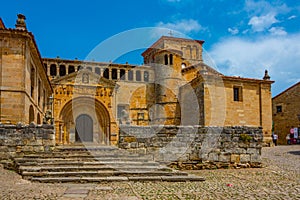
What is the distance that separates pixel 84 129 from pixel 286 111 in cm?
1835

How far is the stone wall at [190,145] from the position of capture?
30.6 feet

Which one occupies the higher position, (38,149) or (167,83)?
(167,83)

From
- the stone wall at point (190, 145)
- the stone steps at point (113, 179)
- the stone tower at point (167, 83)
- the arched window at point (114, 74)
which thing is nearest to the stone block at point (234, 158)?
the stone wall at point (190, 145)

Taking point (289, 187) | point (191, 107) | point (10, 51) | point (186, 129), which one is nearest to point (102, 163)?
point (186, 129)

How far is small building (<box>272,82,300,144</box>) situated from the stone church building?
3.15 meters

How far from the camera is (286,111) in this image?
2545 centimetres

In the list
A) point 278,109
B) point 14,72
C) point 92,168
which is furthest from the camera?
point 278,109

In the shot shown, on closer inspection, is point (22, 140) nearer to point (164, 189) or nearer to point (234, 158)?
point (164, 189)

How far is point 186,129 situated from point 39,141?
15.6ft

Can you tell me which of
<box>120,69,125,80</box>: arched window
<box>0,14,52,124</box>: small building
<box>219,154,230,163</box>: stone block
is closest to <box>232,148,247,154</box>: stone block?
<box>219,154,230,163</box>: stone block

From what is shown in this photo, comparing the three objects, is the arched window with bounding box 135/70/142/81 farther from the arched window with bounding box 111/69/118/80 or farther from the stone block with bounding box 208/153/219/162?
the stone block with bounding box 208/153/219/162

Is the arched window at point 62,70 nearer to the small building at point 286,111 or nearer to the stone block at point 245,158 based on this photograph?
the small building at point 286,111

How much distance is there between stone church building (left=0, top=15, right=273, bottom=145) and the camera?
838 inches

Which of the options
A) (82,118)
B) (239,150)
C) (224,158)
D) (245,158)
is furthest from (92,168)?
(82,118)
